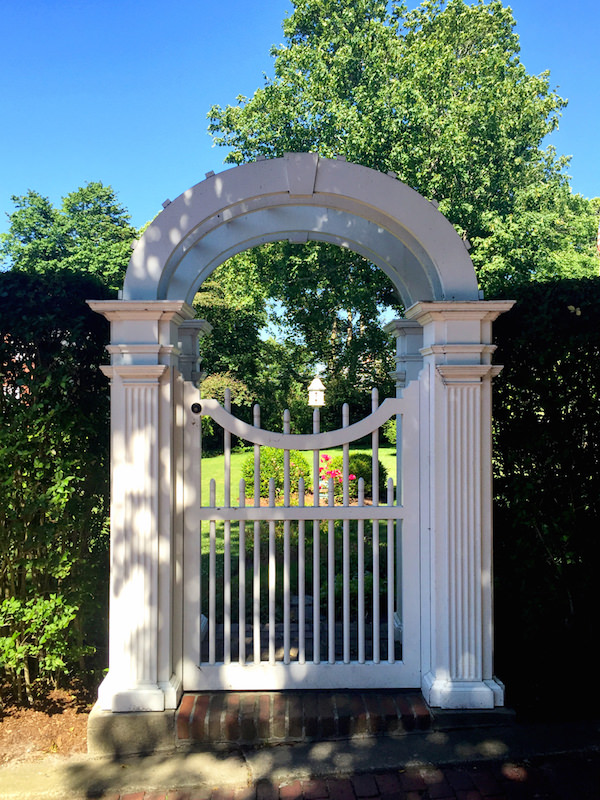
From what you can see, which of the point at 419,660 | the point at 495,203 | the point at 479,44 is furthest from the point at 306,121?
the point at 419,660

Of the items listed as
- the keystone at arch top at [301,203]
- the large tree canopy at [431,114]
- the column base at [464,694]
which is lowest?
the column base at [464,694]

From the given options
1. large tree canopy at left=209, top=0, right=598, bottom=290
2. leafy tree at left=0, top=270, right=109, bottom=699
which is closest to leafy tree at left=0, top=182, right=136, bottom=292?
large tree canopy at left=209, top=0, right=598, bottom=290

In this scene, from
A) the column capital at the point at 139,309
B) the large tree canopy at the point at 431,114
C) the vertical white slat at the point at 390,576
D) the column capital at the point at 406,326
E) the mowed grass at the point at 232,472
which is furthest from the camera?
the large tree canopy at the point at 431,114

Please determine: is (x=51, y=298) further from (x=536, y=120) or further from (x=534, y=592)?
(x=536, y=120)

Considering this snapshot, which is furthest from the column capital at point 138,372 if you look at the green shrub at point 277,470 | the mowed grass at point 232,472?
the mowed grass at point 232,472

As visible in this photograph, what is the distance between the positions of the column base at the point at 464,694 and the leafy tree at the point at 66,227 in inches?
1102

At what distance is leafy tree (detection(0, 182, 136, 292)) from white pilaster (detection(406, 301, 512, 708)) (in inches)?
1080

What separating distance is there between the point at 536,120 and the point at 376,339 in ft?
25.5

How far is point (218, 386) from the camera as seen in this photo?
746 inches

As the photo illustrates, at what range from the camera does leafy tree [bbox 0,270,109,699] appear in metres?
3.24

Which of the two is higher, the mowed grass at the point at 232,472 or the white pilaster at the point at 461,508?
the white pilaster at the point at 461,508

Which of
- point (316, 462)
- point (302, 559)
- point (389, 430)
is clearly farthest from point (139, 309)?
point (389, 430)

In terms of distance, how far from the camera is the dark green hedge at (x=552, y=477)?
11.3ft

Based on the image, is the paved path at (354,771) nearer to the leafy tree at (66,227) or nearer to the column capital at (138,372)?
the column capital at (138,372)
